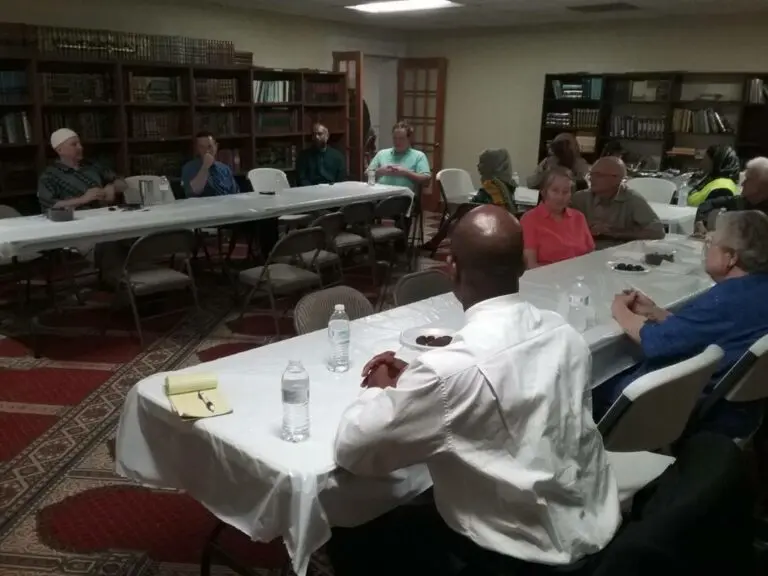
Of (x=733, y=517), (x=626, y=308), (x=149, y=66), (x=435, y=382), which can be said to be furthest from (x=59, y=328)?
(x=733, y=517)

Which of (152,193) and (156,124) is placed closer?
(152,193)

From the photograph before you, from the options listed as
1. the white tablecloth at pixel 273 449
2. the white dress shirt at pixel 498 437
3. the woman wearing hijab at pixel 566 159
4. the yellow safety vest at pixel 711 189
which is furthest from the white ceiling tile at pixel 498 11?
the white dress shirt at pixel 498 437

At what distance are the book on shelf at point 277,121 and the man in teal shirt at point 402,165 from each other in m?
1.71

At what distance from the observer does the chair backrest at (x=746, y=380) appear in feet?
7.18

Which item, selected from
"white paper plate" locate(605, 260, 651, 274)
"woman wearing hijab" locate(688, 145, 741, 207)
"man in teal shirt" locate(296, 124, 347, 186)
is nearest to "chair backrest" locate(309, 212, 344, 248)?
"white paper plate" locate(605, 260, 651, 274)

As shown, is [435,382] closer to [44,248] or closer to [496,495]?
[496,495]

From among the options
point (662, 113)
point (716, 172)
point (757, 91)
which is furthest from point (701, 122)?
point (716, 172)

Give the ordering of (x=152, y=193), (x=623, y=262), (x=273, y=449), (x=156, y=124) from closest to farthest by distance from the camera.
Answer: (x=273, y=449), (x=623, y=262), (x=152, y=193), (x=156, y=124)

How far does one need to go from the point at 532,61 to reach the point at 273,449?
8.85 meters

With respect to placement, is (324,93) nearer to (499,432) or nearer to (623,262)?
(623,262)

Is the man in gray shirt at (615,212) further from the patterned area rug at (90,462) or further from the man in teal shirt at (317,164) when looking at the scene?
the man in teal shirt at (317,164)

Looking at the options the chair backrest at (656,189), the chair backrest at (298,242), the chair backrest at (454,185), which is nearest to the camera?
the chair backrest at (298,242)

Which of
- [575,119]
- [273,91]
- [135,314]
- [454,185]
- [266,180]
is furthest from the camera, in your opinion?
[575,119]

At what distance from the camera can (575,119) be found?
8.95m
